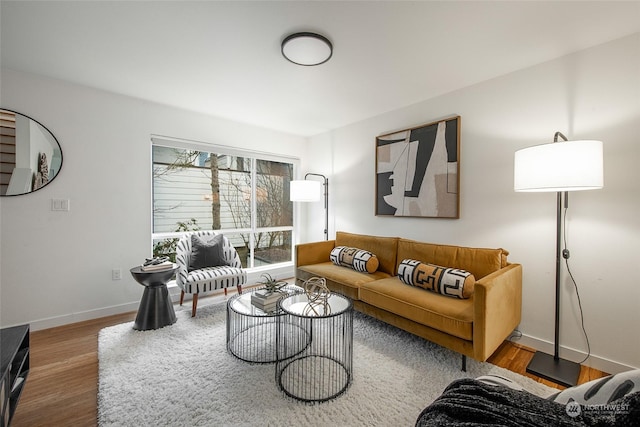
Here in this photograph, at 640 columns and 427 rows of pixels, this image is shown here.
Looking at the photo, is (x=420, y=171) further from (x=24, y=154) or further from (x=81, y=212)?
(x=24, y=154)

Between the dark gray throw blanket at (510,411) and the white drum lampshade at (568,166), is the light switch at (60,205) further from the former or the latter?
the white drum lampshade at (568,166)

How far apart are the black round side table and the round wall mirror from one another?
47.6 inches

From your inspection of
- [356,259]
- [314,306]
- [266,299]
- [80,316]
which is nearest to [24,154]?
[80,316]

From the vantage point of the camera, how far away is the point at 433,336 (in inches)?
78.8

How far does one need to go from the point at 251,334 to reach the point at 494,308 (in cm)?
194

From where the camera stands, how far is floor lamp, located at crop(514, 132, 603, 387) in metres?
1.64

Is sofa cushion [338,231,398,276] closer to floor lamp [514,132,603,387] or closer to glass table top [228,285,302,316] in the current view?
glass table top [228,285,302,316]

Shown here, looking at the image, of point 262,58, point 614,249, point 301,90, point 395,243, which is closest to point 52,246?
point 262,58

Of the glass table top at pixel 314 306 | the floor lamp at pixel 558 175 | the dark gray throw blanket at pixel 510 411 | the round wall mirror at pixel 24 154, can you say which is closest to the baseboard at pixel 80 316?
the round wall mirror at pixel 24 154

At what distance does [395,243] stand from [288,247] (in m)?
2.15

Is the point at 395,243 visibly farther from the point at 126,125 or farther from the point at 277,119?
the point at 126,125

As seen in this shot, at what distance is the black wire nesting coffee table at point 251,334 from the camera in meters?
2.04

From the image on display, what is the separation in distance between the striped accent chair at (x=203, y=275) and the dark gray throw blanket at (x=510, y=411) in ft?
7.90

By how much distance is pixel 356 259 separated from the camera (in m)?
2.96
